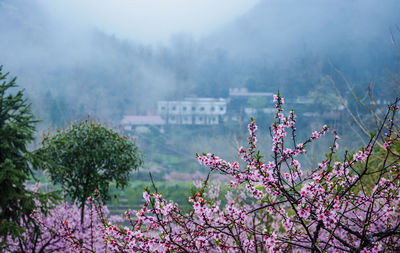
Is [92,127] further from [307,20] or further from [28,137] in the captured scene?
[307,20]

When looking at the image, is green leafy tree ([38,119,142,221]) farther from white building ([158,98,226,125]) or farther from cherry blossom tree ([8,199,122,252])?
white building ([158,98,226,125])

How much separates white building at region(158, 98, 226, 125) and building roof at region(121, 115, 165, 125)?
0.14 m

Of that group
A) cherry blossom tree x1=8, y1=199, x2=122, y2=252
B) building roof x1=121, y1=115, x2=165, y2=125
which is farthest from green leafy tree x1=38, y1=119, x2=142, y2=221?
building roof x1=121, y1=115, x2=165, y2=125

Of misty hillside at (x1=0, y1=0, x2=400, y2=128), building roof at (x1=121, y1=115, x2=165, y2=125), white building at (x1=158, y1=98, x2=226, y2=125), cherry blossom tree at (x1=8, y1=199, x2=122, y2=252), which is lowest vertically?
cherry blossom tree at (x1=8, y1=199, x2=122, y2=252)

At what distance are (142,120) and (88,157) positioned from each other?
4380 millimetres

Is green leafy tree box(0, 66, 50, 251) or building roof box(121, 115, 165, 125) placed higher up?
building roof box(121, 115, 165, 125)

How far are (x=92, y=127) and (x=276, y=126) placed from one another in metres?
2.21

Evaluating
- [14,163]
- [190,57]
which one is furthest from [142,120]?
[14,163]

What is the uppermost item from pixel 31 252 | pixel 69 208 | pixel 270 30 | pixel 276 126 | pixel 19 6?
pixel 19 6

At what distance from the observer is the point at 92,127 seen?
276 cm

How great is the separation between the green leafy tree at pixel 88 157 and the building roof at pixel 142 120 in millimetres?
3783

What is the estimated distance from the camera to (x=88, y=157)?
2.62 meters

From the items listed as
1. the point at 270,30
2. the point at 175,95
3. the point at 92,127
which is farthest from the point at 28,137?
the point at 270,30

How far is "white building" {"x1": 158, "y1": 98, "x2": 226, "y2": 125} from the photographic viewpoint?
6.18 m
